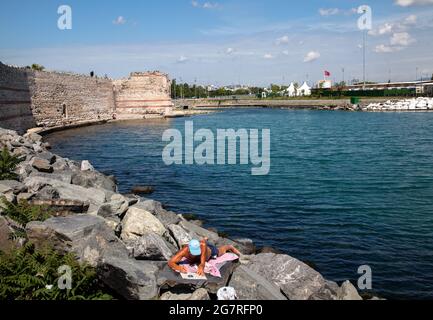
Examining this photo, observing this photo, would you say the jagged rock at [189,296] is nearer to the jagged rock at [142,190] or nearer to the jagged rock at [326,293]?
the jagged rock at [326,293]

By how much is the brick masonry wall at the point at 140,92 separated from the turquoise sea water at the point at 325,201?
3177 centimetres

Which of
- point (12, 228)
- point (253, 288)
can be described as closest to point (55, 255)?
point (12, 228)

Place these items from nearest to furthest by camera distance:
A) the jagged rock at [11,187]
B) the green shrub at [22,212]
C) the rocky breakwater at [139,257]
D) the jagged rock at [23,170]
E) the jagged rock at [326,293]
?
the rocky breakwater at [139,257]
the jagged rock at [326,293]
the green shrub at [22,212]
the jagged rock at [11,187]
the jagged rock at [23,170]

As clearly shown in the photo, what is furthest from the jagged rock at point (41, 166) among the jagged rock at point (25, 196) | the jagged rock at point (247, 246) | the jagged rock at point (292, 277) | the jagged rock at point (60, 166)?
the jagged rock at point (292, 277)

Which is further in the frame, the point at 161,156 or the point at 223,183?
the point at 161,156

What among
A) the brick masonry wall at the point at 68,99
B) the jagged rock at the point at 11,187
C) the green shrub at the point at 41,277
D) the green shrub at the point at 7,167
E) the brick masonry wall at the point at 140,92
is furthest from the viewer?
the brick masonry wall at the point at 140,92

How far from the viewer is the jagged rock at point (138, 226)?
8.09 m

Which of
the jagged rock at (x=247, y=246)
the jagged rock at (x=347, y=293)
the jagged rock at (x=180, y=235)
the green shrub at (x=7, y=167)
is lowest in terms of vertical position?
the jagged rock at (x=247, y=246)

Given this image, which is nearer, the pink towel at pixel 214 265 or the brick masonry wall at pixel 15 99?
the pink towel at pixel 214 265

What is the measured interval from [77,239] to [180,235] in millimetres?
2408

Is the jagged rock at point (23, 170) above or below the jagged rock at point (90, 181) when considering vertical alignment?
above
